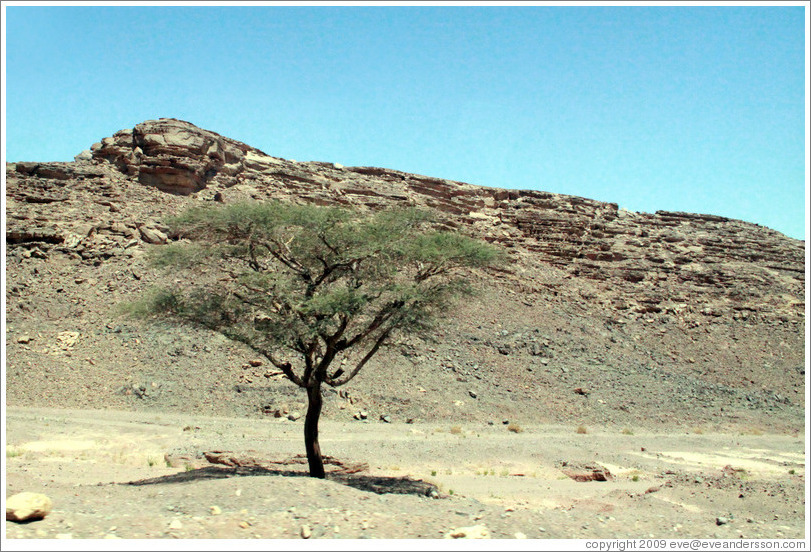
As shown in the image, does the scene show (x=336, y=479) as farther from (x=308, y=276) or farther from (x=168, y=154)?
(x=168, y=154)

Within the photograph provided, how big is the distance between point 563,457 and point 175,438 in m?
12.0

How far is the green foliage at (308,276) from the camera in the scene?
13.6 metres

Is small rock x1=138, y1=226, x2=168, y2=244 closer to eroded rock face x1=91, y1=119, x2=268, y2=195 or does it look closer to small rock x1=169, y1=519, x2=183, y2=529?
eroded rock face x1=91, y1=119, x2=268, y2=195

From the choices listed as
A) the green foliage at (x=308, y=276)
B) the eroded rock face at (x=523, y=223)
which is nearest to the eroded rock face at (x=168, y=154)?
the eroded rock face at (x=523, y=223)

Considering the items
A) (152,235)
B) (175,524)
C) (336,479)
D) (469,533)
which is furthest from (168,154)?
(469,533)

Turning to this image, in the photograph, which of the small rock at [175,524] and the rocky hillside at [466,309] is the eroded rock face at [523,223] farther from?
the small rock at [175,524]

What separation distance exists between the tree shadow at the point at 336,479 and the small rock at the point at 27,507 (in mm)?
4796

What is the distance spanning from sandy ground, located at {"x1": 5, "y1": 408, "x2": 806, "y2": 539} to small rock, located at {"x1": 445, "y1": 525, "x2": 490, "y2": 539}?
13cm

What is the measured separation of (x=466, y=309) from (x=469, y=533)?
3027 cm

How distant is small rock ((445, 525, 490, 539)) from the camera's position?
8.30 meters

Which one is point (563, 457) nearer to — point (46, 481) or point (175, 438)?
point (175, 438)

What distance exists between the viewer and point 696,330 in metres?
46.3

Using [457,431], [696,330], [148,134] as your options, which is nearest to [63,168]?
[148,134]

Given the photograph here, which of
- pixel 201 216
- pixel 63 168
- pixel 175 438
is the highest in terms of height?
pixel 63 168
